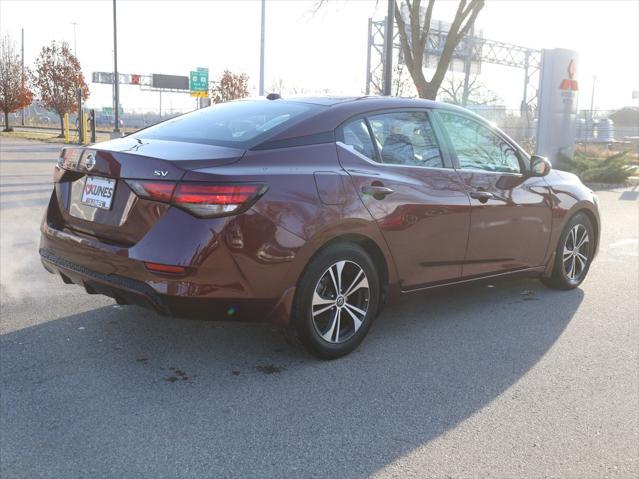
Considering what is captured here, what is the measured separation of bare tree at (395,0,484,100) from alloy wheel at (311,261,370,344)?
1326cm

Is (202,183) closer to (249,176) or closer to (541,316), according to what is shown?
(249,176)

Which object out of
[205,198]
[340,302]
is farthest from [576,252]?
[205,198]

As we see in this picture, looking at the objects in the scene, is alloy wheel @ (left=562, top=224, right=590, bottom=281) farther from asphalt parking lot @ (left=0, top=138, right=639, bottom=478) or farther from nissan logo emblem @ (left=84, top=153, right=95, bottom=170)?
nissan logo emblem @ (left=84, top=153, right=95, bottom=170)

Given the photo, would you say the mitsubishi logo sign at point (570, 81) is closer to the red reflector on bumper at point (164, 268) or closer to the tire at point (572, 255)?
the tire at point (572, 255)

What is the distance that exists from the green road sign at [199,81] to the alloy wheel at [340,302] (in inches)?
1893

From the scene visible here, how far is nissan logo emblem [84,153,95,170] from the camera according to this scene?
12.5 feet

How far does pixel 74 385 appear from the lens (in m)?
3.49

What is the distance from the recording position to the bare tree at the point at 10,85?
43.9 meters

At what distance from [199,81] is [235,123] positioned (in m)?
48.5

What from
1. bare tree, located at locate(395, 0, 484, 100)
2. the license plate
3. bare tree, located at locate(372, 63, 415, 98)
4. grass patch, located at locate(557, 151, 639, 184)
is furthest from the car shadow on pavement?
bare tree, located at locate(372, 63, 415, 98)

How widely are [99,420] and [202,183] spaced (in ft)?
4.14

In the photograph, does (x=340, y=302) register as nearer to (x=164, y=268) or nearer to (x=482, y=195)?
(x=164, y=268)

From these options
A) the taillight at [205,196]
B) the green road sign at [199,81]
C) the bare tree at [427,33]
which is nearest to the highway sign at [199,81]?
the green road sign at [199,81]

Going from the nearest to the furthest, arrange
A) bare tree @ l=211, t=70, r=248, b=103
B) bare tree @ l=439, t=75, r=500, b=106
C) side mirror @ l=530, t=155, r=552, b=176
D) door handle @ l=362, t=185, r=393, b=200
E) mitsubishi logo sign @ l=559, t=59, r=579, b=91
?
door handle @ l=362, t=185, r=393, b=200 < side mirror @ l=530, t=155, r=552, b=176 < mitsubishi logo sign @ l=559, t=59, r=579, b=91 < bare tree @ l=211, t=70, r=248, b=103 < bare tree @ l=439, t=75, r=500, b=106
